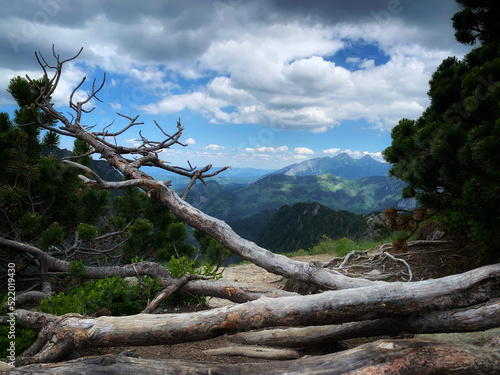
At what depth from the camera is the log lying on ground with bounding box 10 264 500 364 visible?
3.62 meters

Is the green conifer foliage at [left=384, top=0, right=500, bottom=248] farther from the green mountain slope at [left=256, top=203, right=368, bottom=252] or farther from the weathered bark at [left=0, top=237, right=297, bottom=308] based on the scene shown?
the green mountain slope at [left=256, top=203, right=368, bottom=252]

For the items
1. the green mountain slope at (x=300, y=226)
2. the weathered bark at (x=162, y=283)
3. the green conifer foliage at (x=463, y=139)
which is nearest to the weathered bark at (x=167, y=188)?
the weathered bark at (x=162, y=283)

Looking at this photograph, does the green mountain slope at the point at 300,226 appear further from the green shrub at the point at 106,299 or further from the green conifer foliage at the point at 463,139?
the green shrub at the point at 106,299

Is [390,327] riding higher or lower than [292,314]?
lower

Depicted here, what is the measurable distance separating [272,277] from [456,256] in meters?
5.42

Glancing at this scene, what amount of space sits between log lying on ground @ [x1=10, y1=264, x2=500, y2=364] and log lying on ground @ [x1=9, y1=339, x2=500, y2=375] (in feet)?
1.98

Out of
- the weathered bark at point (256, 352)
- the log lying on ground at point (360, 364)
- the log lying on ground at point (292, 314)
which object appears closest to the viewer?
the log lying on ground at point (360, 364)

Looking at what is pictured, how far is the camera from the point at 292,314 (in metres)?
3.68

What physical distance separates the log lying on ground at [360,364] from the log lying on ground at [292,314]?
0.60 m

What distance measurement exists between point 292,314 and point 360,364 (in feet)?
3.41

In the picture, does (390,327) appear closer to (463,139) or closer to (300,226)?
(463,139)

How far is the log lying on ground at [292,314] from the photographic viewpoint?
3617 millimetres

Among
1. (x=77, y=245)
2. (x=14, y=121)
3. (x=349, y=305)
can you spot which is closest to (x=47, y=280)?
(x=77, y=245)

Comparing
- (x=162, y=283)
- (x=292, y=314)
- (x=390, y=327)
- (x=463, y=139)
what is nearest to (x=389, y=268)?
(x=463, y=139)
